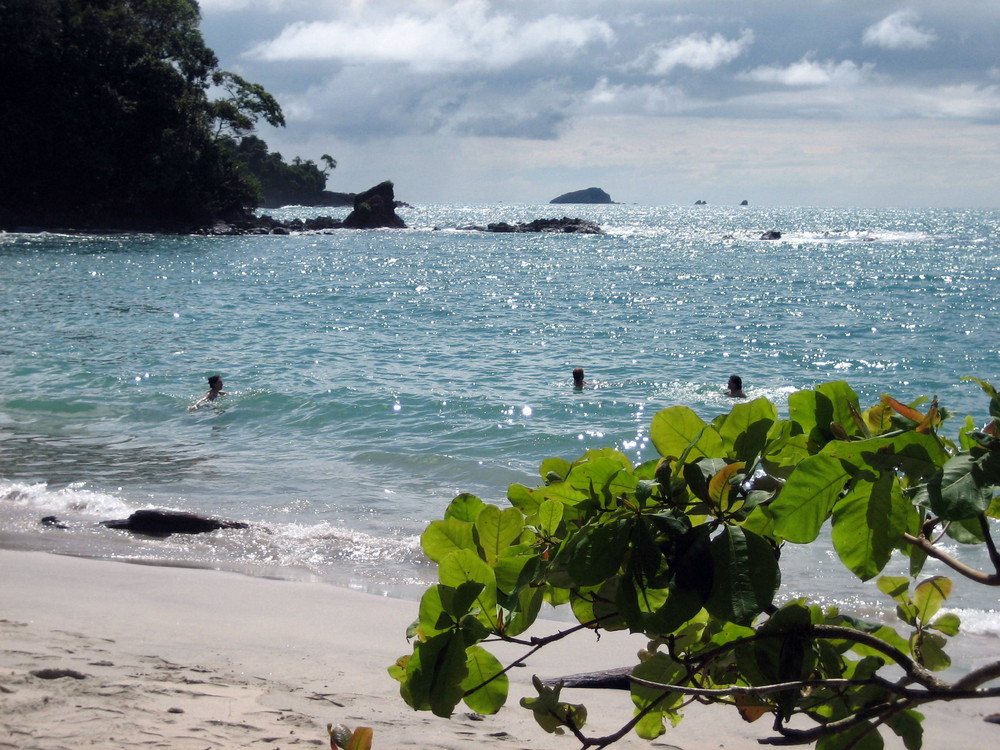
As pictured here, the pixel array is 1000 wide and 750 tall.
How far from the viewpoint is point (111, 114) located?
53.5 meters

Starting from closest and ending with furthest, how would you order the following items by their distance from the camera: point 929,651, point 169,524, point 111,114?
point 929,651 < point 169,524 < point 111,114

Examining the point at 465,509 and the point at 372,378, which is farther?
the point at 372,378

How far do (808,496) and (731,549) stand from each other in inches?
5.4

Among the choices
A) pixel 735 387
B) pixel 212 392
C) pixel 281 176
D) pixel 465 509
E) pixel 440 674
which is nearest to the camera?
pixel 440 674

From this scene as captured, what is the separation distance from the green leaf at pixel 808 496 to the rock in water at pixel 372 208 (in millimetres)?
76315

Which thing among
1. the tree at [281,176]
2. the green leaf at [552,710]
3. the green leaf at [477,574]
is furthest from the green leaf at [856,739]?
the tree at [281,176]

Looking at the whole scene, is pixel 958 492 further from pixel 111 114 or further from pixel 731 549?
pixel 111 114

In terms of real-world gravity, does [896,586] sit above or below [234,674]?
above

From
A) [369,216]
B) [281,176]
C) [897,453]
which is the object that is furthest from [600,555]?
[281,176]

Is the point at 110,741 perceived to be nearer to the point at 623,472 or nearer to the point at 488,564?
the point at 488,564

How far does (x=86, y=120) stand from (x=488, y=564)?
59.1 metres

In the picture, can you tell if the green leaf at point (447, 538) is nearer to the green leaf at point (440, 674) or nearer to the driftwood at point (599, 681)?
the green leaf at point (440, 674)

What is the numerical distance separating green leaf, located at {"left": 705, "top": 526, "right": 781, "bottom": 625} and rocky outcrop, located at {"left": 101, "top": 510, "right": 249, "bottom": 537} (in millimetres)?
6946

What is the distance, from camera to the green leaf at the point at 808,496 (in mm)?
Result: 1319
